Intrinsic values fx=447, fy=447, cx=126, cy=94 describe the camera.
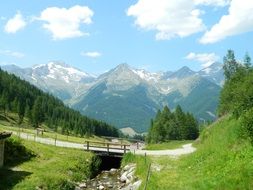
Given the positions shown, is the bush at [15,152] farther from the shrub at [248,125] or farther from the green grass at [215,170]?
the shrub at [248,125]

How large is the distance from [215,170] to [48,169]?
17784 millimetres

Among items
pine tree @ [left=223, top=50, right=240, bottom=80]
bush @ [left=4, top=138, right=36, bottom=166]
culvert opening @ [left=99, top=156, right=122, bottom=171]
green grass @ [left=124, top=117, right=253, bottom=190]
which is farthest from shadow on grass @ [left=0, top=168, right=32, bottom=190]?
pine tree @ [left=223, top=50, right=240, bottom=80]

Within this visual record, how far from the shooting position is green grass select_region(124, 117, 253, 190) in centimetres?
3105

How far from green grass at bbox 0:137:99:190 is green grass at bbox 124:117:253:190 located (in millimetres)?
7344

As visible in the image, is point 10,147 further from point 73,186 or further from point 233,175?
point 233,175

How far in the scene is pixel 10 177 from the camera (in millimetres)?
38938

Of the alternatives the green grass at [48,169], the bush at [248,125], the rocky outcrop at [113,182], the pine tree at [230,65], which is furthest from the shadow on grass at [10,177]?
the pine tree at [230,65]

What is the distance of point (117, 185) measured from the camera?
1777 inches

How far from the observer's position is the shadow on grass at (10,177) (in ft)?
120

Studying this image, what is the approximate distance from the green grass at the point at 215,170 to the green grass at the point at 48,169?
7344 mm

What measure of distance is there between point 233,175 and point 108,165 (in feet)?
112

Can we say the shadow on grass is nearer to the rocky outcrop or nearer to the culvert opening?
the rocky outcrop

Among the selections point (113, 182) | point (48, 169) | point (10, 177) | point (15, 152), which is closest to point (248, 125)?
point (113, 182)

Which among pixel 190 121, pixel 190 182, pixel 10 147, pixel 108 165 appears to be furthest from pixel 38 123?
pixel 190 182
